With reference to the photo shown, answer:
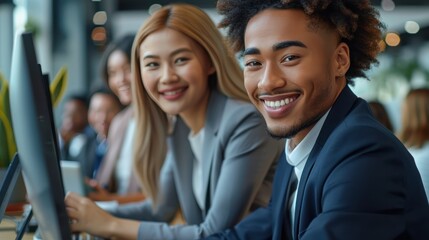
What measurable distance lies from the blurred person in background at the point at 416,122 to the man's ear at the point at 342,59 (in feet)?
8.66

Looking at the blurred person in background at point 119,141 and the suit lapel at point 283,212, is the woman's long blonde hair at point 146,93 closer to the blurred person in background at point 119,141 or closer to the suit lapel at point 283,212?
the suit lapel at point 283,212

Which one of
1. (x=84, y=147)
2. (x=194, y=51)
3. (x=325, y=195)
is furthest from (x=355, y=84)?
(x=84, y=147)

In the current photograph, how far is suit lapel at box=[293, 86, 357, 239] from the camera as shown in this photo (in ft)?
4.15

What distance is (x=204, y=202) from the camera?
1972mm

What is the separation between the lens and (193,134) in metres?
2.10

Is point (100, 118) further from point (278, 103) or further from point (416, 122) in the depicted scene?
point (278, 103)

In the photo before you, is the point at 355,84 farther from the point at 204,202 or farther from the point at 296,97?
the point at 204,202

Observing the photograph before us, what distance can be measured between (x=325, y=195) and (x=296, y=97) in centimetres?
21

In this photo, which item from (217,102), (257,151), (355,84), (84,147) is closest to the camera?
(355,84)

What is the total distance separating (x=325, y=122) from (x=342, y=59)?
13 cm

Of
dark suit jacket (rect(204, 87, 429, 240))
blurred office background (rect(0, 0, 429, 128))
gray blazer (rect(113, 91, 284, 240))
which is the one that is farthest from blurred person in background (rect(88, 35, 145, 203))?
blurred office background (rect(0, 0, 429, 128))

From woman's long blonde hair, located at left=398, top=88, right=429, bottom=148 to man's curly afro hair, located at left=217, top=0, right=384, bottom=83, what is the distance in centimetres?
272

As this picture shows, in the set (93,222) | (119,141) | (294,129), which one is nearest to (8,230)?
(93,222)

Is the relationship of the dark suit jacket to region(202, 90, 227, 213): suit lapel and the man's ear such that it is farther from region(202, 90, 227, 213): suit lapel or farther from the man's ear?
region(202, 90, 227, 213): suit lapel
